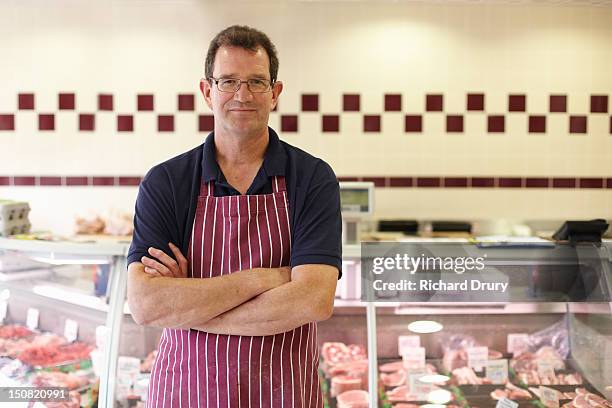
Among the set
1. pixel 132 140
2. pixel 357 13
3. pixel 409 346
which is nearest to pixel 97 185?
pixel 132 140

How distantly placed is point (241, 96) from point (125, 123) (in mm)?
4102

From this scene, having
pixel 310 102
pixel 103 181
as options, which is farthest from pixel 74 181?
pixel 310 102

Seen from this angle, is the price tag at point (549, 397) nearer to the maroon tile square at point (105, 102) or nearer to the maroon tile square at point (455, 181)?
the maroon tile square at point (455, 181)

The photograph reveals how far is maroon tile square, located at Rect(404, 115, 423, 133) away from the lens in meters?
5.85

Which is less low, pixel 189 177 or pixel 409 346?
pixel 189 177

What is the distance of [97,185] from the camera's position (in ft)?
19.3

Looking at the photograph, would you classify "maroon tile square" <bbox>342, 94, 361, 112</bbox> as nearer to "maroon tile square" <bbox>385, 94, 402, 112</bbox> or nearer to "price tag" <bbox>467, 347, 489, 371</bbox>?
"maroon tile square" <bbox>385, 94, 402, 112</bbox>

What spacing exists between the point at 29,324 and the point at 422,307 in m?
1.82

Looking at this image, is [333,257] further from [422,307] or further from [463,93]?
[463,93]

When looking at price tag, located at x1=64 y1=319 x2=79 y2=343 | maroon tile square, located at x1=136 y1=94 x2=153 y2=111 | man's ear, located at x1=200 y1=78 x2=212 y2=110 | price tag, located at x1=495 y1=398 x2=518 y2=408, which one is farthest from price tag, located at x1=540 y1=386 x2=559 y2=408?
maroon tile square, located at x1=136 y1=94 x2=153 y2=111

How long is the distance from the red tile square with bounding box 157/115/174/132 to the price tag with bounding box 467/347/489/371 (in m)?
3.55

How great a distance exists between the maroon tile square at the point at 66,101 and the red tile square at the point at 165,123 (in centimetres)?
73

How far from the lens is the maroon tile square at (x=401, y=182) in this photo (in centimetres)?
588

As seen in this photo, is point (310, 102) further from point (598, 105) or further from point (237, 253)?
point (237, 253)
